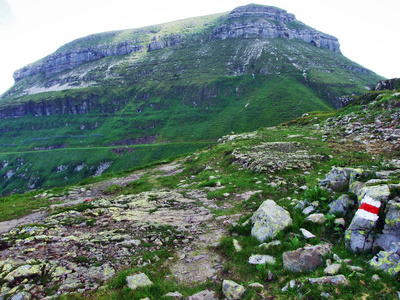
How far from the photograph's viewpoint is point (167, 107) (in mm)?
151875

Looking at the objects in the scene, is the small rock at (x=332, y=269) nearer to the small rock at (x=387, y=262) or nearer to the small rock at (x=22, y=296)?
the small rock at (x=387, y=262)

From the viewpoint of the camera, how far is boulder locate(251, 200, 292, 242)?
7684 mm

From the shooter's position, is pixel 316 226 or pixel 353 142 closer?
pixel 316 226

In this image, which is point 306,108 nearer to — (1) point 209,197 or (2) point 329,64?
(2) point 329,64

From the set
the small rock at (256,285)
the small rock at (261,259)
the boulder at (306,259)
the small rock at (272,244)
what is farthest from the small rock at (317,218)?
the small rock at (256,285)

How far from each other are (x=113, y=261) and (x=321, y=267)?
7.01m

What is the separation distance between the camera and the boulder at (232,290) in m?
5.35

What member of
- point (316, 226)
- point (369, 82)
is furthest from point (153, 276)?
point (369, 82)

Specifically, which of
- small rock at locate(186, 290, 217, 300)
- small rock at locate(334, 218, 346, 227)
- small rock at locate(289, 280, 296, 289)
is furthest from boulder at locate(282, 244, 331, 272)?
small rock at locate(186, 290, 217, 300)

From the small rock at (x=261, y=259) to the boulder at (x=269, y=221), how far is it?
105cm

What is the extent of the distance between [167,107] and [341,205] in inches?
5973

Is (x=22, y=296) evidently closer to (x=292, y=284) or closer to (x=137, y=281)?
(x=137, y=281)

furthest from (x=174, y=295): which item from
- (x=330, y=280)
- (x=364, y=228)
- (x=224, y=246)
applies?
(x=364, y=228)

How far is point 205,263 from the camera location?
24.5 feet
